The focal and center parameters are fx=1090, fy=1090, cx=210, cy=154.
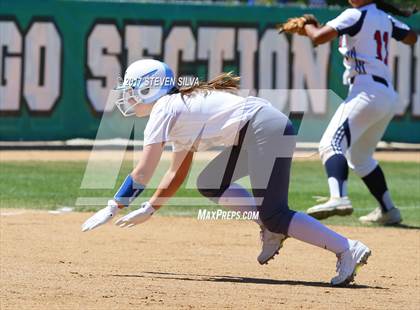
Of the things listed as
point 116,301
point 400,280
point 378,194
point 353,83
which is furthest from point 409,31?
point 116,301

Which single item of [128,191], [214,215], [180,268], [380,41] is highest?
[380,41]

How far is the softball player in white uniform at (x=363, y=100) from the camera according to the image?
10938 millimetres

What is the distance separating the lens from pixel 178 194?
1427cm

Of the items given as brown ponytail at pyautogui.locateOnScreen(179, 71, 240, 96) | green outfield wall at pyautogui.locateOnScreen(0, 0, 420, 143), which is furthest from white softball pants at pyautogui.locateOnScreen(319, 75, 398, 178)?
green outfield wall at pyautogui.locateOnScreen(0, 0, 420, 143)

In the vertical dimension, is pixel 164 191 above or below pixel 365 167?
above

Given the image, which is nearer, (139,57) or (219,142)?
(219,142)

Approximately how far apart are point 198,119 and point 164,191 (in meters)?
0.59

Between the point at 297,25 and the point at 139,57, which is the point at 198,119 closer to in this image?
the point at 297,25

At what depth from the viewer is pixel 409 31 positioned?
11.7 metres

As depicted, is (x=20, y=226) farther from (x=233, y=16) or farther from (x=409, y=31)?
(x=233, y=16)

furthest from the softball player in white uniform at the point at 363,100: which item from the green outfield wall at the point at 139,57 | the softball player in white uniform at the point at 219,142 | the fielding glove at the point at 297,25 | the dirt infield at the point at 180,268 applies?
the green outfield wall at the point at 139,57

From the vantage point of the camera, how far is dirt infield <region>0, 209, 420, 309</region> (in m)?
7.12

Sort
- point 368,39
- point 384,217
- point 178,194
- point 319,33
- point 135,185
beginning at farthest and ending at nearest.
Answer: point 178,194 → point 384,217 → point 368,39 → point 319,33 → point 135,185

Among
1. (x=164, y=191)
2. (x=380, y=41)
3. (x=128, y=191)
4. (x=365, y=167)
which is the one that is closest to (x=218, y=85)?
(x=164, y=191)
